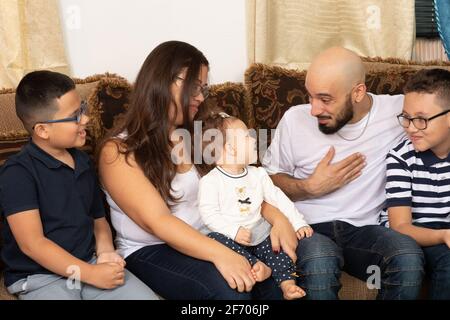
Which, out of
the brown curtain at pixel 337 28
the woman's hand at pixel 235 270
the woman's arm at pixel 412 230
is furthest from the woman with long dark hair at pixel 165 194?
the brown curtain at pixel 337 28

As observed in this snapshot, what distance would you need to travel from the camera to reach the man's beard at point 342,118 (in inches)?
83.6

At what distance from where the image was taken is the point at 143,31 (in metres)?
2.60

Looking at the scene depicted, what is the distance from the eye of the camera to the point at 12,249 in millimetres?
1754

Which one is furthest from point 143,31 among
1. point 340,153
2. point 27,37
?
point 340,153

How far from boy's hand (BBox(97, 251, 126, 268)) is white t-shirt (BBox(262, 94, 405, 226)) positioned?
2.35ft

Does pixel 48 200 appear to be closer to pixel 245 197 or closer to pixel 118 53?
pixel 245 197

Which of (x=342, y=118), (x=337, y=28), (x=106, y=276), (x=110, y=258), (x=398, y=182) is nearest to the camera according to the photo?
(x=106, y=276)

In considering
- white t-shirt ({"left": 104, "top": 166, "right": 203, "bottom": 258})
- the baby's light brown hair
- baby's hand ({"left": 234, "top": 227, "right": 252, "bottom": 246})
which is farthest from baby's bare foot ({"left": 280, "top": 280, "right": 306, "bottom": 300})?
the baby's light brown hair

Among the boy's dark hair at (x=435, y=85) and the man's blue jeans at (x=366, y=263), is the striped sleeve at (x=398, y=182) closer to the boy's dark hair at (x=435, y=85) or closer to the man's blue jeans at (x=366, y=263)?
the man's blue jeans at (x=366, y=263)

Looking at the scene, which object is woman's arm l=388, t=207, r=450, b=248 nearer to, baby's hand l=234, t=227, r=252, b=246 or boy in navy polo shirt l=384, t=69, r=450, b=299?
boy in navy polo shirt l=384, t=69, r=450, b=299

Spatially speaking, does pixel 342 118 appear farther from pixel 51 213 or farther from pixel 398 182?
pixel 51 213

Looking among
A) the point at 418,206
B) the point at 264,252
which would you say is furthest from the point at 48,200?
the point at 418,206

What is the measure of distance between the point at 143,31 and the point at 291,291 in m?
1.39

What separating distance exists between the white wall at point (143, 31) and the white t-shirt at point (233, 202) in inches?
35.8
